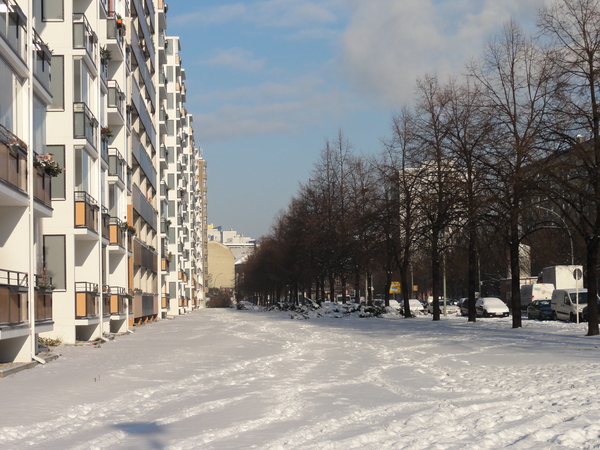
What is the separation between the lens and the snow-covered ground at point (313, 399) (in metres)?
8.70

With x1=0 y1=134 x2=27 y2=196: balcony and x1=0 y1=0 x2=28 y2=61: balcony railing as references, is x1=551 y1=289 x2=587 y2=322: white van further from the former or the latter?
x1=0 y1=0 x2=28 y2=61: balcony railing

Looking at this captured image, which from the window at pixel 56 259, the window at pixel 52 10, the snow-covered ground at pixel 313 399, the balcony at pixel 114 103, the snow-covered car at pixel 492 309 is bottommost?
the snow-covered car at pixel 492 309

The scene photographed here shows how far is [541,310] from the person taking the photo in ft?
144

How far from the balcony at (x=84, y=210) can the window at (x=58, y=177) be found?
64cm

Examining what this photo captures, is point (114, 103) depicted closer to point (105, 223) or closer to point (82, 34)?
point (105, 223)

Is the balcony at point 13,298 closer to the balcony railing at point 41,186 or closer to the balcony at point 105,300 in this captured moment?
the balcony railing at point 41,186

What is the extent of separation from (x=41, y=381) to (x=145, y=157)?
119ft

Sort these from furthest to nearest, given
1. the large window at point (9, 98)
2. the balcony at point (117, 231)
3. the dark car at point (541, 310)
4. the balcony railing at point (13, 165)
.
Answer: the dark car at point (541, 310)
the balcony at point (117, 231)
the large window at point (9, 98)
the balcony railing at point (13, 165)

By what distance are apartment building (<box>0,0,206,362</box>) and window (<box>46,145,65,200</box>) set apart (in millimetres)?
47

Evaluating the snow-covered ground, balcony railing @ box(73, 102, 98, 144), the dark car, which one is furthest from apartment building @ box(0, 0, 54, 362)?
the dark car

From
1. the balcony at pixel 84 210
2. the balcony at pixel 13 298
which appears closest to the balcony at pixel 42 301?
the balcony at pixel 13 298

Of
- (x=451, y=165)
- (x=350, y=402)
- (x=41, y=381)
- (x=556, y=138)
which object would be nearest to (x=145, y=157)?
(x=451, y=165)

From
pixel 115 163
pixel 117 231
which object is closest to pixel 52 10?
pixel 115 163

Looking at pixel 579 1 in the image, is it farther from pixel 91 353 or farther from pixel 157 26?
pixel 157 26
